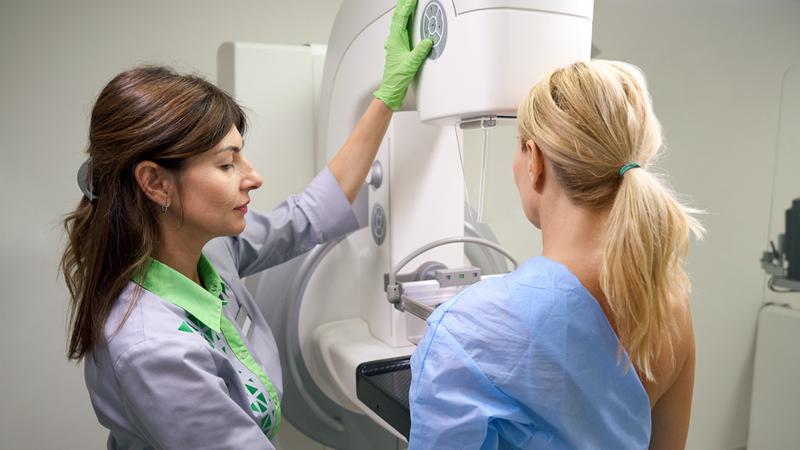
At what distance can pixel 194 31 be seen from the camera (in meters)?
1.55

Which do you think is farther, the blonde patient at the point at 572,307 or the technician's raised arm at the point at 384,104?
the technician's raised arm at the point at 384,104

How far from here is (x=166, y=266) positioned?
968mm

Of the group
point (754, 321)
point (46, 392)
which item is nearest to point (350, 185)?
point (46, 392)

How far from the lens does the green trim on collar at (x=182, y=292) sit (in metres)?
0.95

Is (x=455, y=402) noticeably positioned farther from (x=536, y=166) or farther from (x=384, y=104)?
(x=384, y=104)

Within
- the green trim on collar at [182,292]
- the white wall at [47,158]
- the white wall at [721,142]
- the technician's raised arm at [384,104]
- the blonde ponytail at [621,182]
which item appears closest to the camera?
the blonde ponytail at [621,182]

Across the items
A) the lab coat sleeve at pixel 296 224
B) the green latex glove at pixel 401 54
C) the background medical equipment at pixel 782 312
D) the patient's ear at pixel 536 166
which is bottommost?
the background medical equipment at pixel 782 312

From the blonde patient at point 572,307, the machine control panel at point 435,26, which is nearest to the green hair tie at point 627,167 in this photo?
the blonde patient at point 572,307

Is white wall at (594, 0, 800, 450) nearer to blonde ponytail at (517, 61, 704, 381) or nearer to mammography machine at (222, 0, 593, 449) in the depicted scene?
mammography machine at (222, 0, 593, 449)

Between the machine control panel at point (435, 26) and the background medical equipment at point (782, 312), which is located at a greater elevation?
the machine control panel at point (435, 26)

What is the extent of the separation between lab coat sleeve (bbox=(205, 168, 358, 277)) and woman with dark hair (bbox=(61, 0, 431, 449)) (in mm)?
180

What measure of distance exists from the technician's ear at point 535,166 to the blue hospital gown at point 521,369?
0.36 feet

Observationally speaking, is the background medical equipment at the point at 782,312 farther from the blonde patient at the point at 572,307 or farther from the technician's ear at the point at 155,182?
the technician's ear at the point at 155,182

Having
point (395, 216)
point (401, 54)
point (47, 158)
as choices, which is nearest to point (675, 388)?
point (395, 216)
